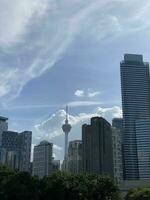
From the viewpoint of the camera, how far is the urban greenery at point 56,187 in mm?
81500

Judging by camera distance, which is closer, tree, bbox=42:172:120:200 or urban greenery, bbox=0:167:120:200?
urban greenery, bbox=0:167:120:200

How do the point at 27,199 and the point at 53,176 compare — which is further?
the point at 53,176

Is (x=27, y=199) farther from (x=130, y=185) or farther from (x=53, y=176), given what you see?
(x=130, y=185)

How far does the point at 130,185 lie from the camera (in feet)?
554

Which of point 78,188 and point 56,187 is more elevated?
point 56,187

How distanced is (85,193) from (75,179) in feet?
12.9

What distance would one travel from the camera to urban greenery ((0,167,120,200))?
8150 centimetres

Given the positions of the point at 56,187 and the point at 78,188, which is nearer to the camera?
the point at 56,187

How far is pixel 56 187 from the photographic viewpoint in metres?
83.9

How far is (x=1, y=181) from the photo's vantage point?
8500 cm

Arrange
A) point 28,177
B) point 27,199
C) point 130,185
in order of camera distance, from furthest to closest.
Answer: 1. point 130,185
2. point 28,177
3. point 27,199

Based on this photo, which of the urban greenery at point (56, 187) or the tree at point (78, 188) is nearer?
the urban greenery at point (56, 187)

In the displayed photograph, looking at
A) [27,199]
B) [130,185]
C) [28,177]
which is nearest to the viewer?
[27,199]

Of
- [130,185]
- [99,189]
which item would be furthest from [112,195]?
[130,185]
